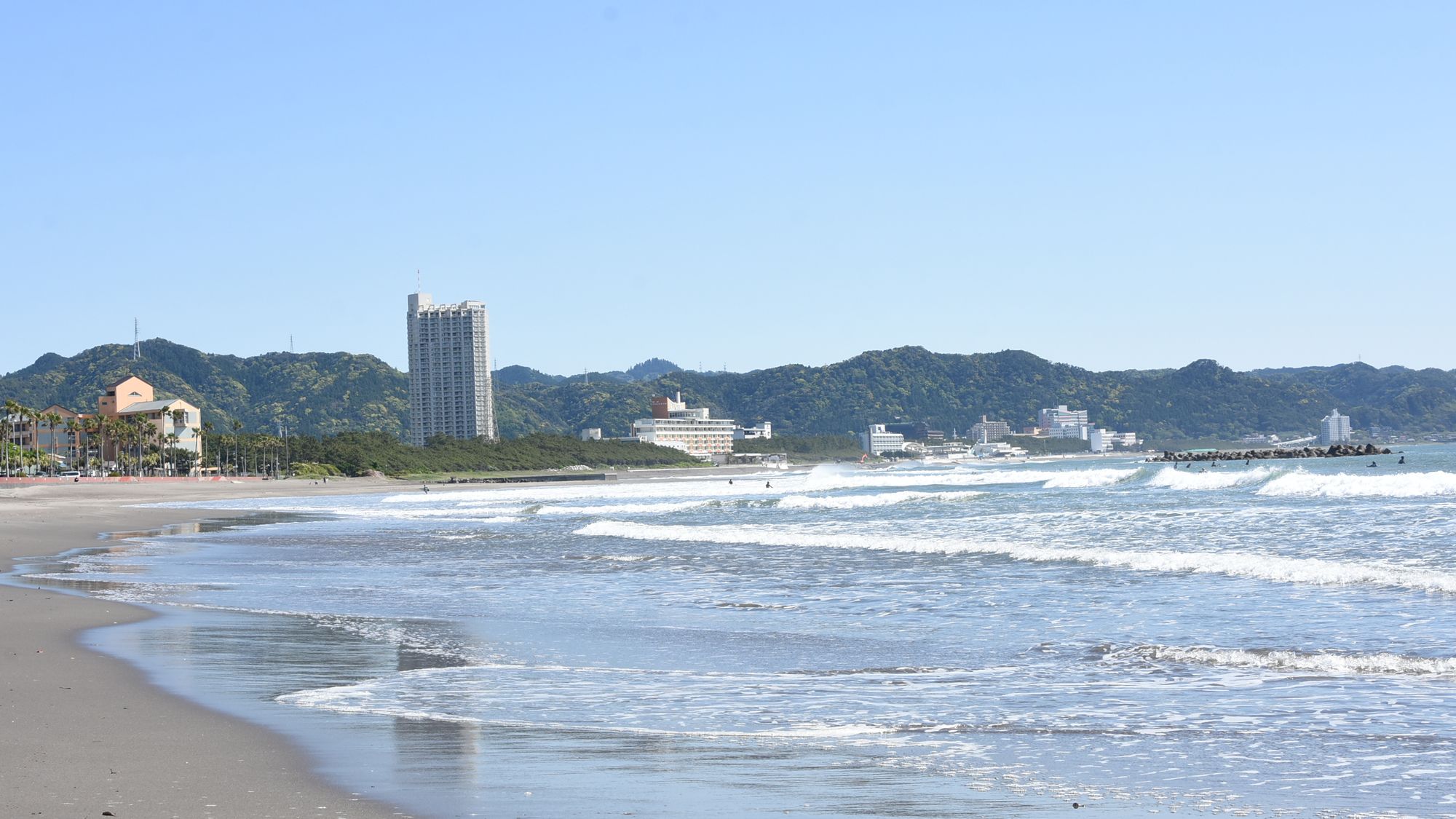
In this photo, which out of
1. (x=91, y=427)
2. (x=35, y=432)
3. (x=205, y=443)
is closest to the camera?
(x=91, y=427)

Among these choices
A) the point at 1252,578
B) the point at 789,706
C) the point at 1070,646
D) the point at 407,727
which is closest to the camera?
the point at 407,727

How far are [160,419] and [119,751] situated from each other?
128 m

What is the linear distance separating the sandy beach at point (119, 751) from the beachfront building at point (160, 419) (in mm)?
115292

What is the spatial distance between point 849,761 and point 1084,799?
1.47 m

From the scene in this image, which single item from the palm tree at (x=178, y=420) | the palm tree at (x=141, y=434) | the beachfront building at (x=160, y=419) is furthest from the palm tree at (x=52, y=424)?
the palm tree at (x=178, y=420)

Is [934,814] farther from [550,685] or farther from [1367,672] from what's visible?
[1367,672]

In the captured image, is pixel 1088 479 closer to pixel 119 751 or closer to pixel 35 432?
pixel 119 751

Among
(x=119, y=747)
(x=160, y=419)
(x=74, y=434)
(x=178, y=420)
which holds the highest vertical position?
(x=160, y=419)

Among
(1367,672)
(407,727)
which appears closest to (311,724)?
(407,727)

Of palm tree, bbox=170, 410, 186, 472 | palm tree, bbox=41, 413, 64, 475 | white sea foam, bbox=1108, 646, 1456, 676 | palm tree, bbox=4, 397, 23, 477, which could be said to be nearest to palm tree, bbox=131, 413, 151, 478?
palm tree, bbox=170, 410, 186, 472

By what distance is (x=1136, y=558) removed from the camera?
67.5 feet

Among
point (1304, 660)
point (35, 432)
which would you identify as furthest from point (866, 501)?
point (35, 432)

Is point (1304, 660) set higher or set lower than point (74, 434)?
lower

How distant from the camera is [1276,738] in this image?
320 inches
